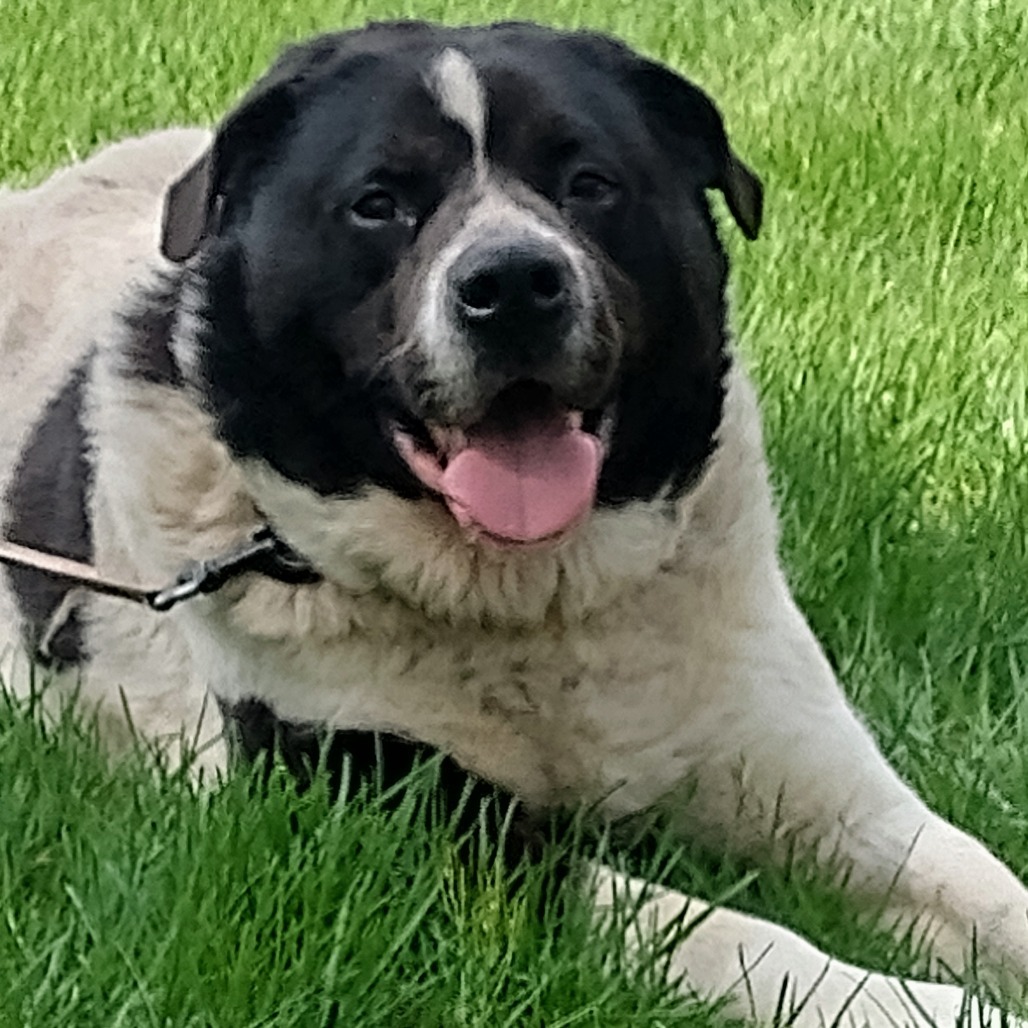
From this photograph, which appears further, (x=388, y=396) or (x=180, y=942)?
(x=388, y=396)

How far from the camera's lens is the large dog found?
2.42 metres

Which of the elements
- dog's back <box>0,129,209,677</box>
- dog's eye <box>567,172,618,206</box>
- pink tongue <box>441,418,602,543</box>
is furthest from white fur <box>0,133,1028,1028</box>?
dog's back <box>0,129,209,677</box>

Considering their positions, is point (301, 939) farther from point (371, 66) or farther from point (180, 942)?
point (371, 66)

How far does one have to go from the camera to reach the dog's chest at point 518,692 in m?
2.59

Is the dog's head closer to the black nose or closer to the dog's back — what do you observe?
the black nose

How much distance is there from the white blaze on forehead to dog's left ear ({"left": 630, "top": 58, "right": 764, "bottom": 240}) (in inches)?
9.9

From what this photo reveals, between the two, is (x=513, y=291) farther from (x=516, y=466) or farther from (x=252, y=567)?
(x=252, y=567)

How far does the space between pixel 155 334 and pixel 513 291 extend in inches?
22.3

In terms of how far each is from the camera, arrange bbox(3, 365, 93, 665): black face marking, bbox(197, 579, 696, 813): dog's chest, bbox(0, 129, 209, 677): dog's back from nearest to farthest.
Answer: bbox(197, 579, 696, 813): dog's chest
bbox(3, 365, 93, 665): black face marking
bbox(0, 129, 209, 677): dog's back

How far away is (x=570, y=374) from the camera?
239 cm

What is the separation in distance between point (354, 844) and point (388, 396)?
47 cm

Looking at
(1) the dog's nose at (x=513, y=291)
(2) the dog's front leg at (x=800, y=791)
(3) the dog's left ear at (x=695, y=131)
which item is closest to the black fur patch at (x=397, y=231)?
(3) the dog's left ear at (x=695, y=131)

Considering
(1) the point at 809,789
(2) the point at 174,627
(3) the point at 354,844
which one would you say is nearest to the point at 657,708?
(1) the point at 809,789

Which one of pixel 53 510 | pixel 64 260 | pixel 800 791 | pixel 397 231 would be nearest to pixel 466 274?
pixel 397 231
